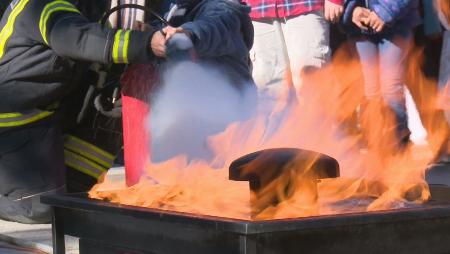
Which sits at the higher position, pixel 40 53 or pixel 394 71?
pixel 40 53

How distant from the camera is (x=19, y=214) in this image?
361 cm

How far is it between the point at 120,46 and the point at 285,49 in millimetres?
1918

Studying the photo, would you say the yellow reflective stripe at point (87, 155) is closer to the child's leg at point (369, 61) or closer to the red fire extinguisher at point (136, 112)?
the red fire extinguisher at point (136, 112)

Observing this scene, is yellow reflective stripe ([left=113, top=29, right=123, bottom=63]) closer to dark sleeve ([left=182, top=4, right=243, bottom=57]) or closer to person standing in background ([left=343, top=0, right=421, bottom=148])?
dark sleeve ([left=182, top=4, right=243, bottom=57])

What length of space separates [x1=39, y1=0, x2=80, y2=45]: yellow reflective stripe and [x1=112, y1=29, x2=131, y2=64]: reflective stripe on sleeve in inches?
10.6

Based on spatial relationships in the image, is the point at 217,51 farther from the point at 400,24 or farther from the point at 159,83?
the point at 400,24

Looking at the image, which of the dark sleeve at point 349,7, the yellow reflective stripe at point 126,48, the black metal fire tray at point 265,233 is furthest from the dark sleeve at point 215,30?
the black metal fire tray at point 265,233

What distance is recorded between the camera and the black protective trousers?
3.61 m

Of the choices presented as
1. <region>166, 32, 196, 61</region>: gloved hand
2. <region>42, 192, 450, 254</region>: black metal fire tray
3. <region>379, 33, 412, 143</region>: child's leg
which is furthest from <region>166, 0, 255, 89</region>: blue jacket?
<region>42, 192, 450, 254</region>: black metal fire tray

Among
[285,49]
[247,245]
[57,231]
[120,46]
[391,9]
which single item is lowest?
[57,231]

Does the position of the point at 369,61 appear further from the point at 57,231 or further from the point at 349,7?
the point at 57,231

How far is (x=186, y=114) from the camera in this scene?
361 cm

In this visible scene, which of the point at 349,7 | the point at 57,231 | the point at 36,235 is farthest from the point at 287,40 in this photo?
the point at 57,231

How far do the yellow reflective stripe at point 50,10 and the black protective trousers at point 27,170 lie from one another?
426 millimetres
